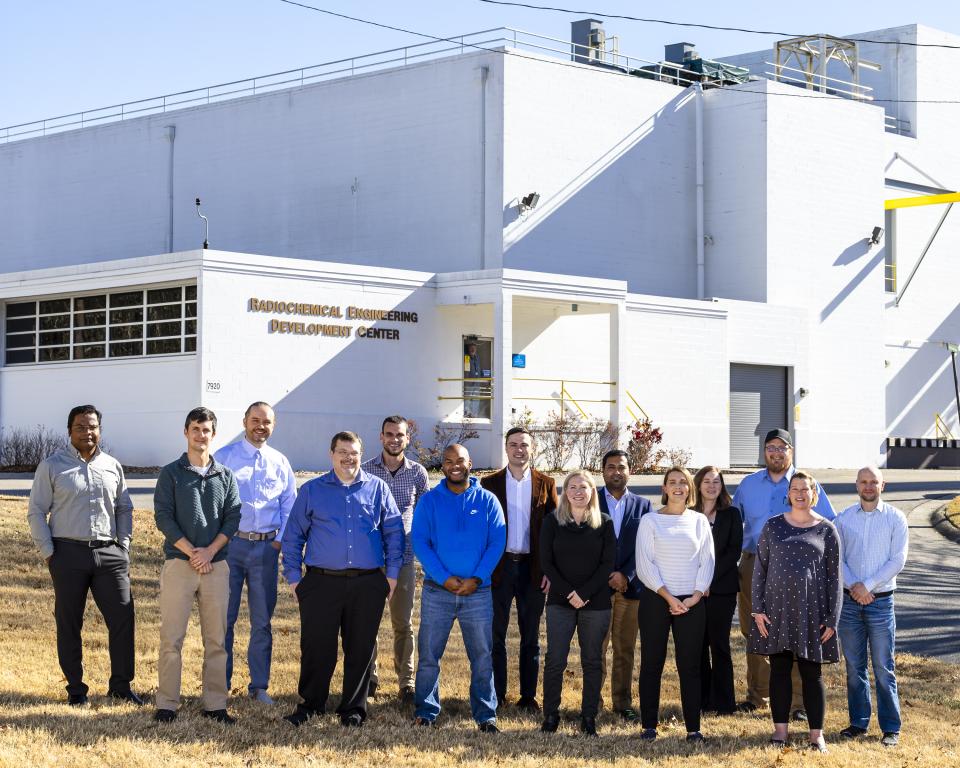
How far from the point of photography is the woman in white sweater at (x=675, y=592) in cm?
1029

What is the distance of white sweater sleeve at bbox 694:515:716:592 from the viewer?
33.9 ft

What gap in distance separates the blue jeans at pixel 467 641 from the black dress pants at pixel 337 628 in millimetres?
380

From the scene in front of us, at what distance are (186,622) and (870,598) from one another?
4876 millimetres

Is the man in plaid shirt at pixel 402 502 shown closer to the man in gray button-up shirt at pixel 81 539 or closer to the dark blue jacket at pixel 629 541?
the dark blue jacket at pixel 629 541

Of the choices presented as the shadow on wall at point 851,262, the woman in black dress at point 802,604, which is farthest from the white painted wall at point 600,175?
the woman in black dress at point 802,604

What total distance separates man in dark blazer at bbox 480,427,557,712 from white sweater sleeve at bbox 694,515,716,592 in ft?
3.65

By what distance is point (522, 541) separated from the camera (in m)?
10.8

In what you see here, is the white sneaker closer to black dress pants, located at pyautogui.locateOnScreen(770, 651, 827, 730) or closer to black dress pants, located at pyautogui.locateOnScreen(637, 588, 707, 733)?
black dress pants, located at pyautogui.locateOnScreen(637, 588, 707, 733)

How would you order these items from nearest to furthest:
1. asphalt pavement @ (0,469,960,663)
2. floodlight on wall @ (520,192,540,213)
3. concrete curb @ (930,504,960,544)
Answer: asphalt pavement @ (0,469,960,663)
concrete curb @ (930,504,960,544)
floodlight on wall @ (520,192,540,213)

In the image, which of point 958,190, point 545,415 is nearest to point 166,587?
point 545,415

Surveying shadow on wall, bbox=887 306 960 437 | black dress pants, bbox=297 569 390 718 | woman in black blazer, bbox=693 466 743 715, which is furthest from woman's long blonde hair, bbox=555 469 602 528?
shadow on wall, bbox=887 306 960 437

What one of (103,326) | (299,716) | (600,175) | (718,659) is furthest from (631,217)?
(299,716)

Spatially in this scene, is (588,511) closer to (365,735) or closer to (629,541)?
(629,541)

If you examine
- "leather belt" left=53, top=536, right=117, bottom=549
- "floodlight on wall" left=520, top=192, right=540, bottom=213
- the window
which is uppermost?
"floodlight on wall" left=520, top=192, right=540, bottom=213
